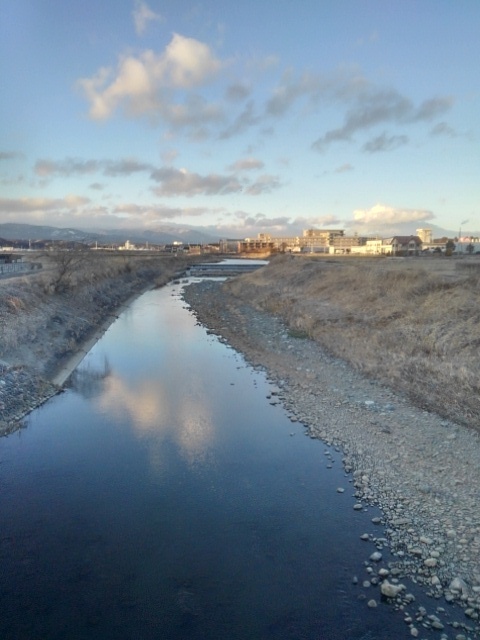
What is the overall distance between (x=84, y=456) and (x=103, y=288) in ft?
98.7

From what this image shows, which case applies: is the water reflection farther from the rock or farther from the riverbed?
the rock

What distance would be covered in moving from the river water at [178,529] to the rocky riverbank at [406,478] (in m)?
0.34

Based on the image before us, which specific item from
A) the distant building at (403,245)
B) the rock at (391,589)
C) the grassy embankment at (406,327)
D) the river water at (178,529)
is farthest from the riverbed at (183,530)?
the distant building at (403,245)

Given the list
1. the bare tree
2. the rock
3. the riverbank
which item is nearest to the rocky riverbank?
the rock

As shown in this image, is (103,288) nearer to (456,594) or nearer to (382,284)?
(382,284)

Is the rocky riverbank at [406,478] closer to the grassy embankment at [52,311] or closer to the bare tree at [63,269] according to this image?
the grassy embankment at [52,311]

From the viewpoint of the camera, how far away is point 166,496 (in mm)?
8180

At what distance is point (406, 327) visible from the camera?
724 inches

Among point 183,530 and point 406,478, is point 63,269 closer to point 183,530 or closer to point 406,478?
point 183,530

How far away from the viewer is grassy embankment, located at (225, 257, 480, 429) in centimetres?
1260

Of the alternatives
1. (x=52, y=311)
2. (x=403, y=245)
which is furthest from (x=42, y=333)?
(x=403, y=245)

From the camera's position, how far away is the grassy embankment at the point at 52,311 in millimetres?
16625

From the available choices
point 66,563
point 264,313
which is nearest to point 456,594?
point 66,563

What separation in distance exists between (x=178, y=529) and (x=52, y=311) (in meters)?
18.6
